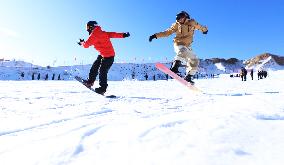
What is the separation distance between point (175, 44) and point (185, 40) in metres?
0.31

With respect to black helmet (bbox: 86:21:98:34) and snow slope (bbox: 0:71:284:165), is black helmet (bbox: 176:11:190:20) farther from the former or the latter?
snow slope (bbox: 0:71:284:165)

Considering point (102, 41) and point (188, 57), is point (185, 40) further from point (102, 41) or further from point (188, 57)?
point (102, 41)

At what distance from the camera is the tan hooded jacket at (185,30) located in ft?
32.7

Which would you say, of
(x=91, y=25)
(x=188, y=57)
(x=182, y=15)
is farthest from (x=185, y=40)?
(x=91, y=25)

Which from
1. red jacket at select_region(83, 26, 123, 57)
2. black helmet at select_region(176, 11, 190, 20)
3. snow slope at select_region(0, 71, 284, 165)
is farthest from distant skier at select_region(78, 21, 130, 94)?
snow slope at select_region(0, 71, 284, 165)

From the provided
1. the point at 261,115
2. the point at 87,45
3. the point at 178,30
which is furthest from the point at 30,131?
the point at 178,30

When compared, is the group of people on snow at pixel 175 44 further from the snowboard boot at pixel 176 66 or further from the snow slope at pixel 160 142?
the snow slope at pixel 160 142

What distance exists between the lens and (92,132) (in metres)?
3.03

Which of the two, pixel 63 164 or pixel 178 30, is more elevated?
pixel 178 30

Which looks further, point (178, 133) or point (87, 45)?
point (87, 45)

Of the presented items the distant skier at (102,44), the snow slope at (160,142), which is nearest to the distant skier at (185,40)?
the distant skier at (102,44)

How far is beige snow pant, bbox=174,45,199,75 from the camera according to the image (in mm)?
9961

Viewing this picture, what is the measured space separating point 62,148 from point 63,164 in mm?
325

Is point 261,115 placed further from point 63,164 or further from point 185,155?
point 63,164
